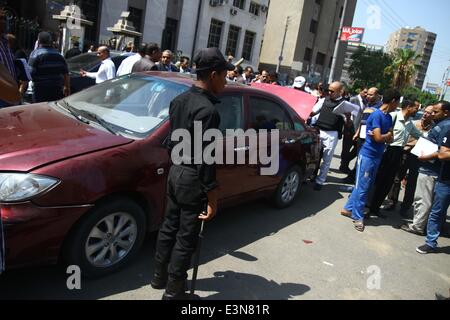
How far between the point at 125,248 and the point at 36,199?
3.15 ft

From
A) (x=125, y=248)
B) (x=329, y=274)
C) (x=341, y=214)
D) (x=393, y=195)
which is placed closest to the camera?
(x=125, y=248)

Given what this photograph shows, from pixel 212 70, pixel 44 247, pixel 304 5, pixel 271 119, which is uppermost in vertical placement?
pixel 304 5

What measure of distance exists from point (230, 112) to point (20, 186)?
7.47ft

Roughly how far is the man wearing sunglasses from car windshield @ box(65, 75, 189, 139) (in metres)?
3.53

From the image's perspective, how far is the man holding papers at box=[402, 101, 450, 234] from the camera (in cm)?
487

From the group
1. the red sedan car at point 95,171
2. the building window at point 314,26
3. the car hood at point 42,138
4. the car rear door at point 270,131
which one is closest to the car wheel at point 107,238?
the red sedan car at point 95,171

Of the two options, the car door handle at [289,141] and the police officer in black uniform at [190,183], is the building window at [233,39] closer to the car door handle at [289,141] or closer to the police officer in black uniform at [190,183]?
the car door handle at [289,141]

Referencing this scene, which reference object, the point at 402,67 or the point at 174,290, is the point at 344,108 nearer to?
the point at 174,290

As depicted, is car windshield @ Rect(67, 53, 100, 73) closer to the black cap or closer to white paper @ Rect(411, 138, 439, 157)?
the black cap

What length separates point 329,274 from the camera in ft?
12.8

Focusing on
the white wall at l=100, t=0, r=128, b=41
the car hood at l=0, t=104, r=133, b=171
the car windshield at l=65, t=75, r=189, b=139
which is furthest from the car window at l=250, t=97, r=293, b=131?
the white wall at l=100, t=0, r=128, b=41

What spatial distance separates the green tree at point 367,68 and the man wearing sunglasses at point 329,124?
4309 centimetres

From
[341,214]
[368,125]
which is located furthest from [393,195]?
[368,125]

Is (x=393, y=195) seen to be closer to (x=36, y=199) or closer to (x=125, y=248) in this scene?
(x=125, y=248)
